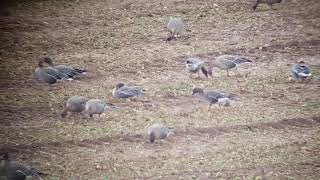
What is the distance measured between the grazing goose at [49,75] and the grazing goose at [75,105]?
1.45 metres

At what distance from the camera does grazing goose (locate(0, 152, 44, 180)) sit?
28.8 feet

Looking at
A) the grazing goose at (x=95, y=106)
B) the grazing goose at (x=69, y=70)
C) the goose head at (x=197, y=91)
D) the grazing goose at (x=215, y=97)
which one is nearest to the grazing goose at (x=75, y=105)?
the grazing goose at (x=95, y=106)

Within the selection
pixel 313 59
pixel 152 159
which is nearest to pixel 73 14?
pixel 313 59

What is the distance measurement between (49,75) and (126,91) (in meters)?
1.76

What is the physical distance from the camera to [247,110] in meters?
11.1

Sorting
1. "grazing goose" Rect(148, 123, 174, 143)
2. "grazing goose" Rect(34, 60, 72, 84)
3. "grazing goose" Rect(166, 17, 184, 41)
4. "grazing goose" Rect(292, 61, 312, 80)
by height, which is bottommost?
"grazing goose" Rect(148, 123, 174, 143)

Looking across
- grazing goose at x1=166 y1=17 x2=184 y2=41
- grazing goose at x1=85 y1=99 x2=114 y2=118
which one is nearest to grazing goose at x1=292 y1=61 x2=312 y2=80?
grazing goose at x1=166 y1=17 x2=184 y2=41

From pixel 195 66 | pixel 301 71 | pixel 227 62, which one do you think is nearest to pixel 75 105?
pixel 195 66

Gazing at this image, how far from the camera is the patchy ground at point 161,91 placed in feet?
30.8

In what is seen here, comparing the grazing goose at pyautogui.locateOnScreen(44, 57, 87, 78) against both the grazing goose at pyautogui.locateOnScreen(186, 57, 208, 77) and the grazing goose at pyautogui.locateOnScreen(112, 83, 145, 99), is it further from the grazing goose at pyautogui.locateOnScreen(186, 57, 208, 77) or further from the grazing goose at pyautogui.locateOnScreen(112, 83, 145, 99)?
the grazing goose at pyautogui.locateOnScreen(186, 57, 208, 77)

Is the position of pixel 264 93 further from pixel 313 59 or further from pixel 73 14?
pixel 73 14

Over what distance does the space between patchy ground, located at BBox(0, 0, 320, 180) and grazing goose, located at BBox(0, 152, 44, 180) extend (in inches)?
12.3

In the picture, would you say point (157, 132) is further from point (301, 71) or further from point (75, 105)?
point (301, 71)

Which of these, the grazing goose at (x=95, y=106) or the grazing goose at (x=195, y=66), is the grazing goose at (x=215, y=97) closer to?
the grazing goose at (x=195, y=66)
